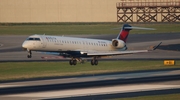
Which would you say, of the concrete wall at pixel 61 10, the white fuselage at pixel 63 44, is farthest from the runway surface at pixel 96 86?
the concrete wall at pixel 61 10

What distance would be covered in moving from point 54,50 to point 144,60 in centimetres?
2033

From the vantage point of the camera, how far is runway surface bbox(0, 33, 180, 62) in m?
80.7

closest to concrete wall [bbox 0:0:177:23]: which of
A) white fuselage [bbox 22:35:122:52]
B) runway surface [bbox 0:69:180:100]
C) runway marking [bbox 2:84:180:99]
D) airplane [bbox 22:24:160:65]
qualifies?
airplane [bbox 22:24:160:65]

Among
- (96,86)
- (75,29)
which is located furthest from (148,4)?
(96,86)

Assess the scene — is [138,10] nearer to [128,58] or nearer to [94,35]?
[94,35]

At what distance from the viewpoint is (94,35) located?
104312 millimetres

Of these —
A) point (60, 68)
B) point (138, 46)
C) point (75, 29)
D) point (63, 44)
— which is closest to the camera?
point (63, 44)

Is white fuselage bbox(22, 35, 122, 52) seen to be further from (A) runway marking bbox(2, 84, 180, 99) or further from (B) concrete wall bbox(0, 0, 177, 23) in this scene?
(B) concrete wall bbox(0, 0, 177, 23)

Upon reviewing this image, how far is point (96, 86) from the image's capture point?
51375 mm

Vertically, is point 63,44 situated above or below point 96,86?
above

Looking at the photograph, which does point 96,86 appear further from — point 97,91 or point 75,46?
point 75,46

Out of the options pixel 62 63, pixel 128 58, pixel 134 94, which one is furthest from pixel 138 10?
pixel 134 94

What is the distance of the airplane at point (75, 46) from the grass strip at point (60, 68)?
6.87ft

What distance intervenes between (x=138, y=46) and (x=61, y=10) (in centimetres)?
4071
